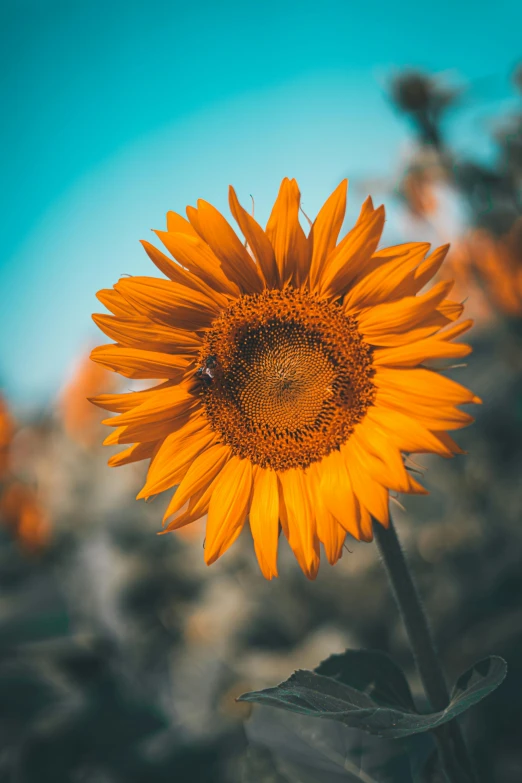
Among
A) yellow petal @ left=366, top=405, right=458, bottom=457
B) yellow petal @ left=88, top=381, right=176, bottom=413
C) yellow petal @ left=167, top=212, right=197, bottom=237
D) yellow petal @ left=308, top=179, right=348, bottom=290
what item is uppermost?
yellow petal @ left=167, top=212, right=197, bottom=237

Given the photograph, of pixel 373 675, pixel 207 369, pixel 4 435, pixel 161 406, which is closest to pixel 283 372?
pixel 207 369

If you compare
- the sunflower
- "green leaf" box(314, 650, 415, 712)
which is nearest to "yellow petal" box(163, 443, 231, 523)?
the sunflower

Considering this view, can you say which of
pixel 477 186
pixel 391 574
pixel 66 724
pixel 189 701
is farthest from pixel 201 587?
pixel 477 186

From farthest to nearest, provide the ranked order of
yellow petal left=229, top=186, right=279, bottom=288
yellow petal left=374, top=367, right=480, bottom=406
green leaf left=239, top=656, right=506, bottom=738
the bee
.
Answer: the bee, yellow petal left=229, top=186, right=279, bottom=288, yellow petal left=374, top=367, right=480, bottom=406, green leaf left=239, top=656, right=506, bottom=738

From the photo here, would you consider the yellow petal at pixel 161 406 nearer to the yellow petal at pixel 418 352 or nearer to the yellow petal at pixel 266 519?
the yellow petal at pixel 266 519

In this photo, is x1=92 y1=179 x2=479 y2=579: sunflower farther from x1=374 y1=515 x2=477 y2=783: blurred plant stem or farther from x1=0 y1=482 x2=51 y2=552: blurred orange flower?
x1=0 y1=482 x2=51 y2=552: blurred orange flower
